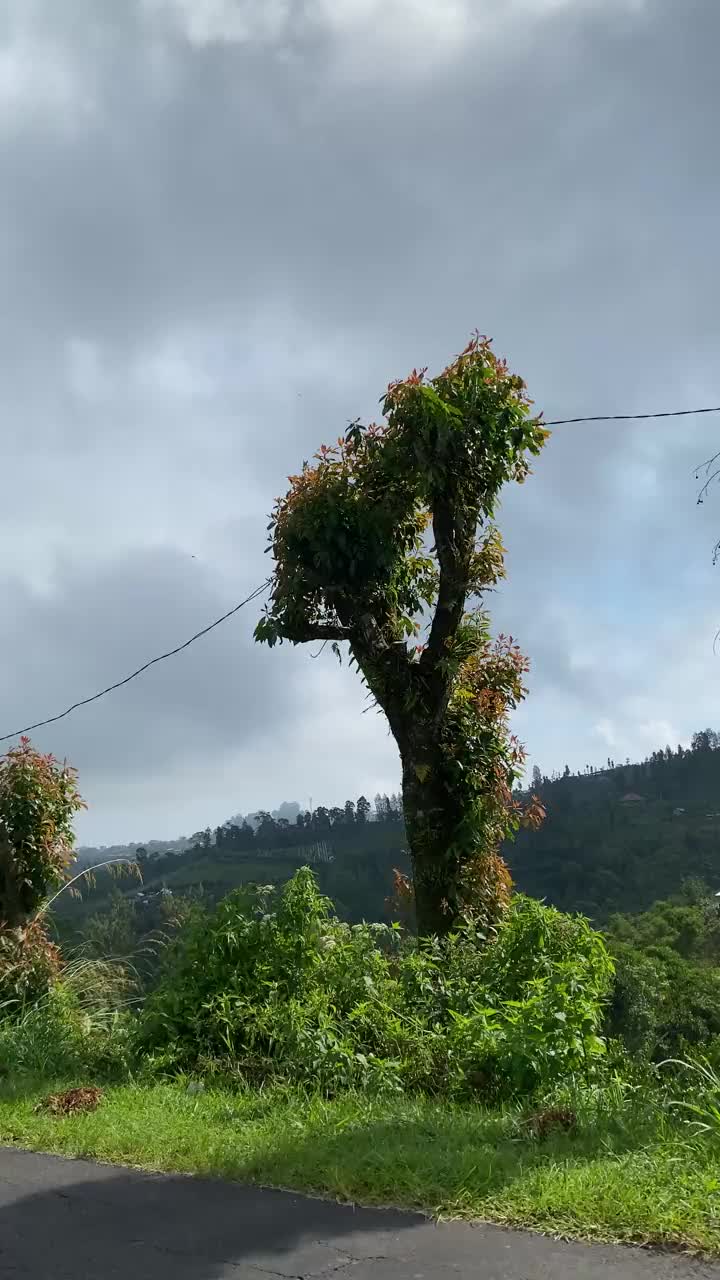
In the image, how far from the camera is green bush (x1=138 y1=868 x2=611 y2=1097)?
6223 mm

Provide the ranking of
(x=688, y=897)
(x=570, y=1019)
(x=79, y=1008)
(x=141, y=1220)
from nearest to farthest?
(x=141, y=1220) < (x=570, y=1019) < (x=79, y=1008) < (x=688, y=897)

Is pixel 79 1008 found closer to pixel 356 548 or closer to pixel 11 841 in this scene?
pixel 11 841

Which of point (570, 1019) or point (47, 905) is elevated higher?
point (47, 905)

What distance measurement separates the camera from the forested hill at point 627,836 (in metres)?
91.4

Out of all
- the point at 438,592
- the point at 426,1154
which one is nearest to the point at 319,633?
the point at 438,592

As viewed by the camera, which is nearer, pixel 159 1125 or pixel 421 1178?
pixel 421 1178

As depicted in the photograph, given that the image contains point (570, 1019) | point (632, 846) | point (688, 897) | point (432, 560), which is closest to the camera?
point (570, 1019)

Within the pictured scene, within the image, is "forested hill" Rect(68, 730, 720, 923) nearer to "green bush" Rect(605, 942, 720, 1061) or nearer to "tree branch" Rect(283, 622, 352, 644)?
"green bush" Rect(605, 942, 720, 1061)

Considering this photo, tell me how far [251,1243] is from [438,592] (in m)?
A: 7.22

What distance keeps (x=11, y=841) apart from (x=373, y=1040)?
5849 mm

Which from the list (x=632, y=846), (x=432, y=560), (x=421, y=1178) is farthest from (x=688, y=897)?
(x=421, y=1178)

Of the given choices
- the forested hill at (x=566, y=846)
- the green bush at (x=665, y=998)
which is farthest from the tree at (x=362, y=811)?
the green bush at (x=665, y=998)

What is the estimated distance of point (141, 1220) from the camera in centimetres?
433

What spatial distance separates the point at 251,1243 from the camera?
157 inches
